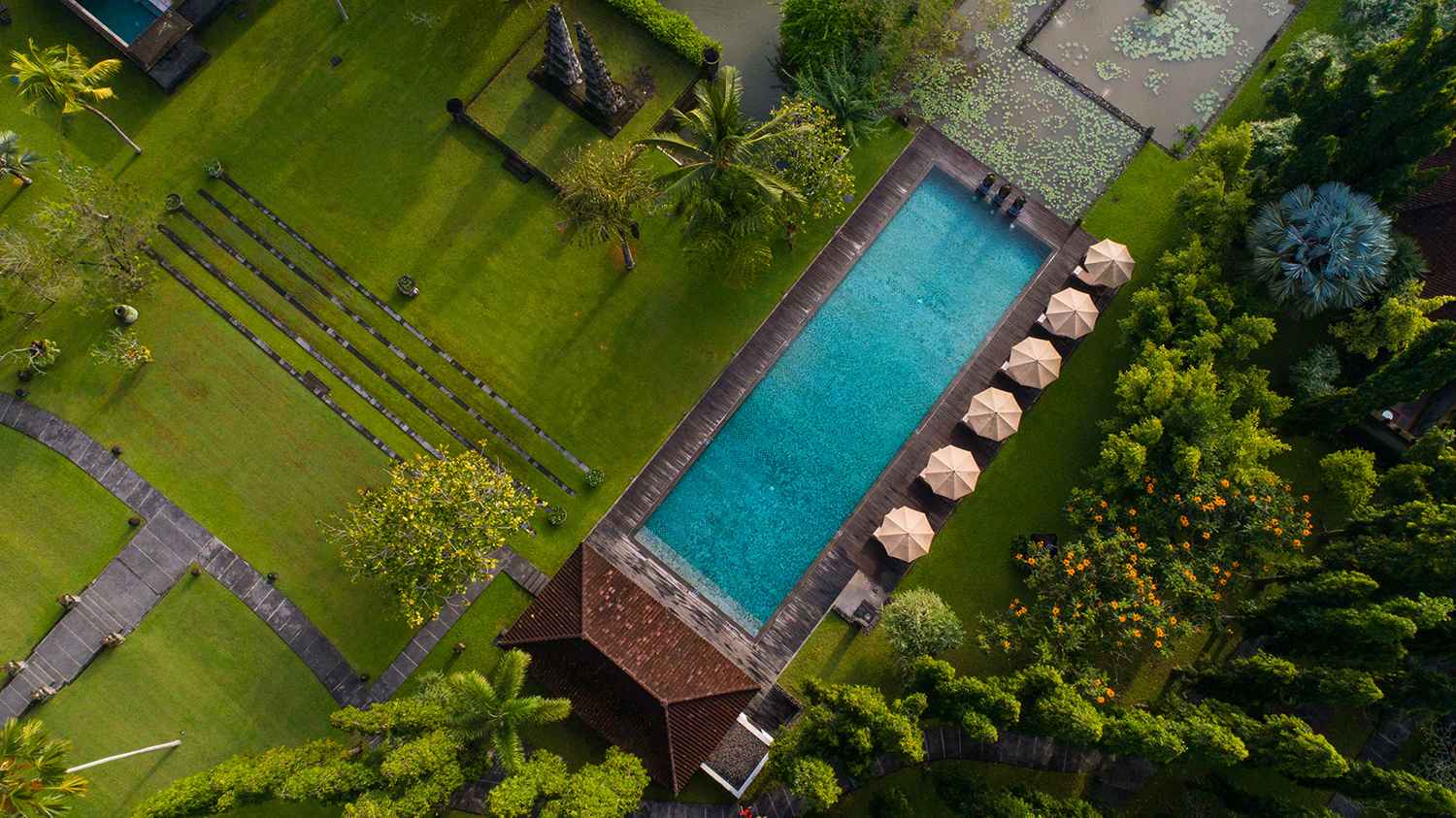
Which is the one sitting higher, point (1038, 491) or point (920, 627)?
point (1038, 491)

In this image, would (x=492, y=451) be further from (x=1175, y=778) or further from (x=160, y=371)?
(x=1175, y=778)

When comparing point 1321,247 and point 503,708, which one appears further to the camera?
point 1321,247

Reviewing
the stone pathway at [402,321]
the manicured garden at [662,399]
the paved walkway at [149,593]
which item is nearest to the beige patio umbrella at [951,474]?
the manicured garden at [662,399]

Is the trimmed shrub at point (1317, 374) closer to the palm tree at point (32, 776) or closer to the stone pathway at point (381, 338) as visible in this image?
the stone pathway at point (381, 338)

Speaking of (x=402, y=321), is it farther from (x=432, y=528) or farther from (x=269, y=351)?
(x=432, y=528)

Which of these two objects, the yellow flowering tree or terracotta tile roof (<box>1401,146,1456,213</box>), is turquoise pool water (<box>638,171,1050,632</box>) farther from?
terracotta tile roof (<box>1401,146,1456,213</box>)

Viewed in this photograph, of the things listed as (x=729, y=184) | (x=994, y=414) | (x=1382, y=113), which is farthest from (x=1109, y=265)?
(x=729, y=184)
